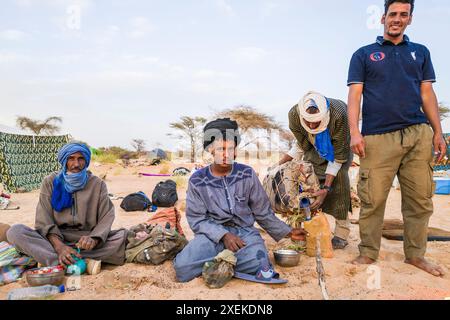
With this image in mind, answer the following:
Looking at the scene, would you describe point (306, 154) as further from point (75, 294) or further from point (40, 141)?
point (40, 141)

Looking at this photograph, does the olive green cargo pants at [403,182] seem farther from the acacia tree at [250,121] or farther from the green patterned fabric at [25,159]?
the acacia tree at [250,121]

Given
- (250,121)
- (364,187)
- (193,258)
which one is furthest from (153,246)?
(250,121)

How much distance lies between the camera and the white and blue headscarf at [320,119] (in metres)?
3.99

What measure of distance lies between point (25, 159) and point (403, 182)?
36.0 ft

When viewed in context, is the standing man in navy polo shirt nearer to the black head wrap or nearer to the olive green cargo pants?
the olive green cargo pants

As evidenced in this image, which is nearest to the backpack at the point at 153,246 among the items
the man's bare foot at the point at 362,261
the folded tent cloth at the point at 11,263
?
the folded tent cloth at the point at 11,263

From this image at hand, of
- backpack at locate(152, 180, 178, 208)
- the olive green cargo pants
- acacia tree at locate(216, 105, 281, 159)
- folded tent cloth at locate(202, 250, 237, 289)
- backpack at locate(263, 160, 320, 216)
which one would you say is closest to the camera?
folded tent cloth at locate(202, 250, 237, 289)

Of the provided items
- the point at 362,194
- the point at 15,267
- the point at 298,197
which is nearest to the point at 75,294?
the point at 15,267

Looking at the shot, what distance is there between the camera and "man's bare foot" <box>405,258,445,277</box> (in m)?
3.33

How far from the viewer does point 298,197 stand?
13.5ft

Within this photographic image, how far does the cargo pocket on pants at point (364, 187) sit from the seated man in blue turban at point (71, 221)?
2267 mm

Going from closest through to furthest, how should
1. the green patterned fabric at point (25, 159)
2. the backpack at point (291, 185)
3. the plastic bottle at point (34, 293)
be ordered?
the plastic bottle at point (34, 293), the backpack at point (291, 185), the green patterned fabric at point (25, 159)

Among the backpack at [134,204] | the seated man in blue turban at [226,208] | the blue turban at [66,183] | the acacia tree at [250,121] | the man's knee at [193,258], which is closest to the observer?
the man's knee at [193,258]

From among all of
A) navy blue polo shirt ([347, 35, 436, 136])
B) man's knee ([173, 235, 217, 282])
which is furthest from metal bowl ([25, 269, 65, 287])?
navy blue polo shirt ([347, 35, 436, 136])
